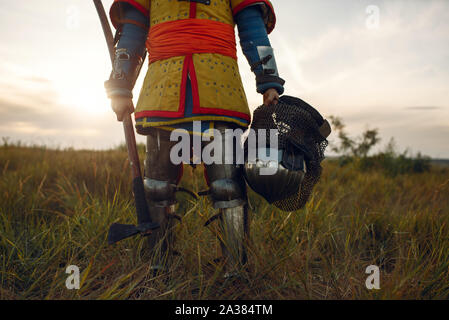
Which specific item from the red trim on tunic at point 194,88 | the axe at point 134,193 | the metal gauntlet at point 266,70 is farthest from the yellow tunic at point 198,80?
the axe at point 134,193

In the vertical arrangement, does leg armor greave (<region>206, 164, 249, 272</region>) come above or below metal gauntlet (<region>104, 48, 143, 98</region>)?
below

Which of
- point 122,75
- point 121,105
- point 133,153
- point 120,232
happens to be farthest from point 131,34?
point 120,232

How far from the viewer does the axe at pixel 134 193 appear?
1721 mm

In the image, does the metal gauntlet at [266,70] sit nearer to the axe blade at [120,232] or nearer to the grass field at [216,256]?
the grass field at [216,256]

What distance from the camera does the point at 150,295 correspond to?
58.7 inches

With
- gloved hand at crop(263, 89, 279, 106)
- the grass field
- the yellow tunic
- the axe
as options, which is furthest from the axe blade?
gloved hand at crop(263, 89, 279, 106)

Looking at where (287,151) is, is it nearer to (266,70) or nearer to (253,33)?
(266,70)

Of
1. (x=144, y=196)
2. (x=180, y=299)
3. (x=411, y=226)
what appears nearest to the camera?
(x=180, y=299)

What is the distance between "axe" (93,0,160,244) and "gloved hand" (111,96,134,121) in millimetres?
40

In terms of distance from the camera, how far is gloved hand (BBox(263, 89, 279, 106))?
5.52 feet

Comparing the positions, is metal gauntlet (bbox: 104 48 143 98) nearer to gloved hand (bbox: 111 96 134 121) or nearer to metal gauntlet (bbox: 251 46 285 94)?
gloved hand (bbox: 111 96 134 121)

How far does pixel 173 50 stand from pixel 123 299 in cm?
130
